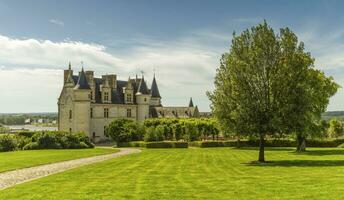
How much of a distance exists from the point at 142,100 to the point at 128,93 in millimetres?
3186

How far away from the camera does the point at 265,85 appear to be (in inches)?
1085

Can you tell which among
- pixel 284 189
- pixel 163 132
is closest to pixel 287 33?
pixel 284 189

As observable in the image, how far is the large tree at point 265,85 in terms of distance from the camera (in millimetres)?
26844

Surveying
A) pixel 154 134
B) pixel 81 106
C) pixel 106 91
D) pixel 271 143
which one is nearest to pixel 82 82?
pixel 81 106

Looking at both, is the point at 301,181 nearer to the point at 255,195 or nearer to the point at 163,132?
the point at 255,195

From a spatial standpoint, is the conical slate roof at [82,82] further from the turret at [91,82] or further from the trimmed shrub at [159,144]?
the trimmed shrub at [159,144]

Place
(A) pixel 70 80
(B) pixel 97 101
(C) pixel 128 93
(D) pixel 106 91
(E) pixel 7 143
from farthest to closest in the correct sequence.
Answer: (C) pixel 128 93
(D) pixel 106 91
(B) pixel 97 101
(A) pixel 70 80
(E) pixel 7 143

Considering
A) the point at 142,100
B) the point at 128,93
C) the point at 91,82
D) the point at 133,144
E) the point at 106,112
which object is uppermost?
the point at 91,82

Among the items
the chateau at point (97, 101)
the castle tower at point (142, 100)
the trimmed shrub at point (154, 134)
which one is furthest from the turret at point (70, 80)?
the trimmed shrub at point (154, 134)

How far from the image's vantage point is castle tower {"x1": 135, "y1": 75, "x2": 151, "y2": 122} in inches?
3190

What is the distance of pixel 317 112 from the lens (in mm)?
43531

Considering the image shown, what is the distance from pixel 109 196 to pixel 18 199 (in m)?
2.97

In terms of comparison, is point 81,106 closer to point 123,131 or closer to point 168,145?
point 123,131

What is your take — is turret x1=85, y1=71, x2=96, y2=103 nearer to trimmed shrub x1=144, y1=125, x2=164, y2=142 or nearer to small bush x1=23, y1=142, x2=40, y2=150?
trimmed shrub x1=144, y1=125, x2=164, y2=142
